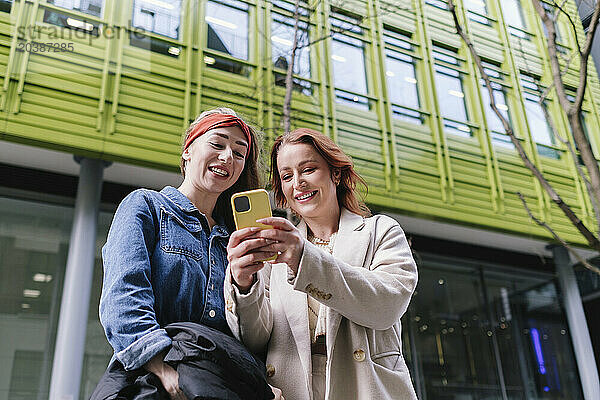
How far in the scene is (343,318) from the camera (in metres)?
1.87

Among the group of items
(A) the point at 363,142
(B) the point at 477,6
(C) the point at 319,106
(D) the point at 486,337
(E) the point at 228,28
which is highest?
(B) the point at 477,6

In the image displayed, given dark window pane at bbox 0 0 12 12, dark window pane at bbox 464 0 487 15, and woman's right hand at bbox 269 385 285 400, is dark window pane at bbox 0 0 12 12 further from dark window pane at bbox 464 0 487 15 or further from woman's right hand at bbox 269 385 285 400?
dark window pane at bbox 464 0 487 15

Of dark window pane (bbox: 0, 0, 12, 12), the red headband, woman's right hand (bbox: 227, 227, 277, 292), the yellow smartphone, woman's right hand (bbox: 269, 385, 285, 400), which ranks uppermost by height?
dark window pane (bbox: 0, 0, 12, 12)

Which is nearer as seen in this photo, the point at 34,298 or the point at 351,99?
the point at 34,298

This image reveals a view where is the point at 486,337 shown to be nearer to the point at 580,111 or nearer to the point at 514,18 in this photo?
the point at 514,18

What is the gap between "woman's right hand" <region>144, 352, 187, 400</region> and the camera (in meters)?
1.53

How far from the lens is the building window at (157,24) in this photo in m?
8.36

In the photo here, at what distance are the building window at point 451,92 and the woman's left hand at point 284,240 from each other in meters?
9.39

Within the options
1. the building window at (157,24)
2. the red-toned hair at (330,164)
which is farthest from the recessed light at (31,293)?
the red-toned hair at (330,164)

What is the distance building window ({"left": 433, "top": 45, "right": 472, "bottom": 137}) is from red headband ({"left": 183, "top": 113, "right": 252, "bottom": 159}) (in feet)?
29.3

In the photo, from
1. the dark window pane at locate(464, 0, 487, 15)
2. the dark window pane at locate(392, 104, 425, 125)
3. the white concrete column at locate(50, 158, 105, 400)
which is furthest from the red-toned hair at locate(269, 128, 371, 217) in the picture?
the dark window pane at locate(464, 0, 487, 15)

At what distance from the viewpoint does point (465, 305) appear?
10.7 metres

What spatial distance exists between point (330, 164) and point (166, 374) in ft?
3.14

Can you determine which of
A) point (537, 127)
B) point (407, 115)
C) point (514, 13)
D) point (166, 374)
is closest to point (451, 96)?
point (407, 115)
